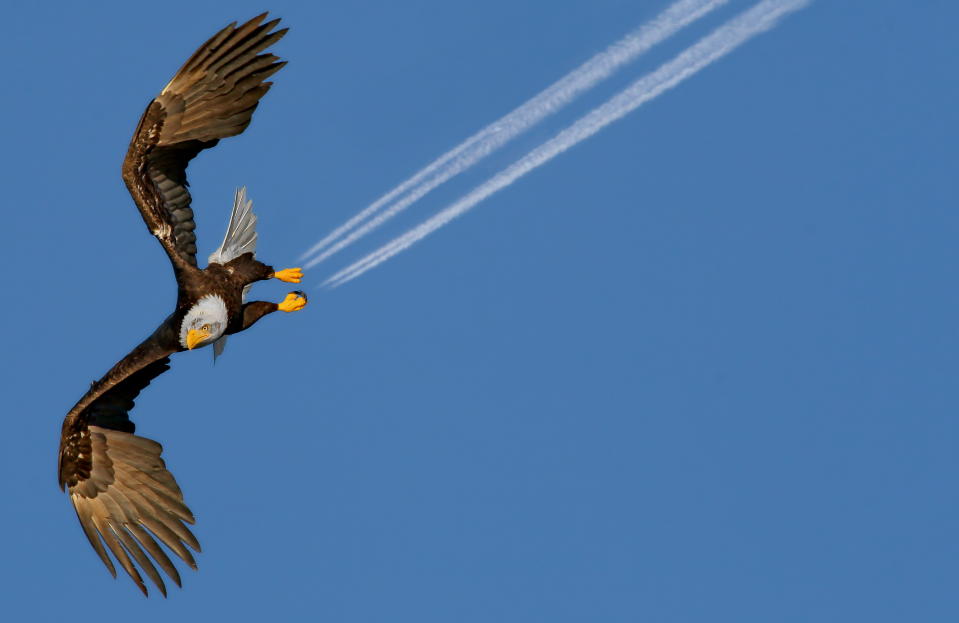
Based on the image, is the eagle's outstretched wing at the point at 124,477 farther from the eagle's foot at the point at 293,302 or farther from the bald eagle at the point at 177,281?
the eagle's foot at the point at 293,302

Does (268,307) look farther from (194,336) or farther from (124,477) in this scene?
(124,477)

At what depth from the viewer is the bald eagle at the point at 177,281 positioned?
91.0 feet

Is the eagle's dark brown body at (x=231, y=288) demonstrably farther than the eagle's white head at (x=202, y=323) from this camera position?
Yes

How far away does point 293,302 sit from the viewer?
28375mm

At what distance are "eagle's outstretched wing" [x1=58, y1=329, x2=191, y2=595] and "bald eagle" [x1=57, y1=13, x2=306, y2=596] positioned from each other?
17mm

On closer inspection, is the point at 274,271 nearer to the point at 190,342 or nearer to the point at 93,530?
the point at 190,342

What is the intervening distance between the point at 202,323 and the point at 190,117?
344cm

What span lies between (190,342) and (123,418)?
3.14 meters

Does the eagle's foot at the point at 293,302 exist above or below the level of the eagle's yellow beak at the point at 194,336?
above

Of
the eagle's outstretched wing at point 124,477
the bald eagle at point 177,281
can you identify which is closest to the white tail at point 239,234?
the bald eagle at point 177,281

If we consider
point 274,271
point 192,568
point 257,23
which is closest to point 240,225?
point 274,271

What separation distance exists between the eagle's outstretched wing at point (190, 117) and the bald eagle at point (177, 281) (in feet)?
0.05

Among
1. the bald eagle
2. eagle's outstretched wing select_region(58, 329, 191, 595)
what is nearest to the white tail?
the bald eagle

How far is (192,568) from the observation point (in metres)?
27.6
